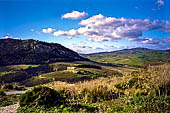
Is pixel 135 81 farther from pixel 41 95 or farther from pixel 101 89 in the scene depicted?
pixel 41 95

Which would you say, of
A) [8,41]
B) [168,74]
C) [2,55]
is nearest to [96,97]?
[168,74]

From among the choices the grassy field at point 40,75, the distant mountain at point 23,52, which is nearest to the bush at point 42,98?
the grassy field at point 40,75

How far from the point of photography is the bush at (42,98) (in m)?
10.9

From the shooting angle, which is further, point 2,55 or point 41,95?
point 2,55

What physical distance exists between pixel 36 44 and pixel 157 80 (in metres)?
Result: 186

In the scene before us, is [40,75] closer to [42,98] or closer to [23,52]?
[23,52]

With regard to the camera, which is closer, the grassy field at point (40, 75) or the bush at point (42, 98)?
the bush at point (42, 98)

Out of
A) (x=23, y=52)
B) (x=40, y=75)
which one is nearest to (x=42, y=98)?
(x=40, y=75)

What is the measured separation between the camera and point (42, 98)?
11.0 m

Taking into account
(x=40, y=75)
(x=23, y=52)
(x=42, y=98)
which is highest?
(x=23, y=52)

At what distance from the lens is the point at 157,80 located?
464 inches

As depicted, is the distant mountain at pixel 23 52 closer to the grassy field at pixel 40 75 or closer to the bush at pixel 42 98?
the grassy field at pixel 40 75

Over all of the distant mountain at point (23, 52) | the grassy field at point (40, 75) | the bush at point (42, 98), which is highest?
the distant mountain at point (23, 52)

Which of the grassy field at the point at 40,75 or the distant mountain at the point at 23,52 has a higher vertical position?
the distant mountain at the point at 23,52
